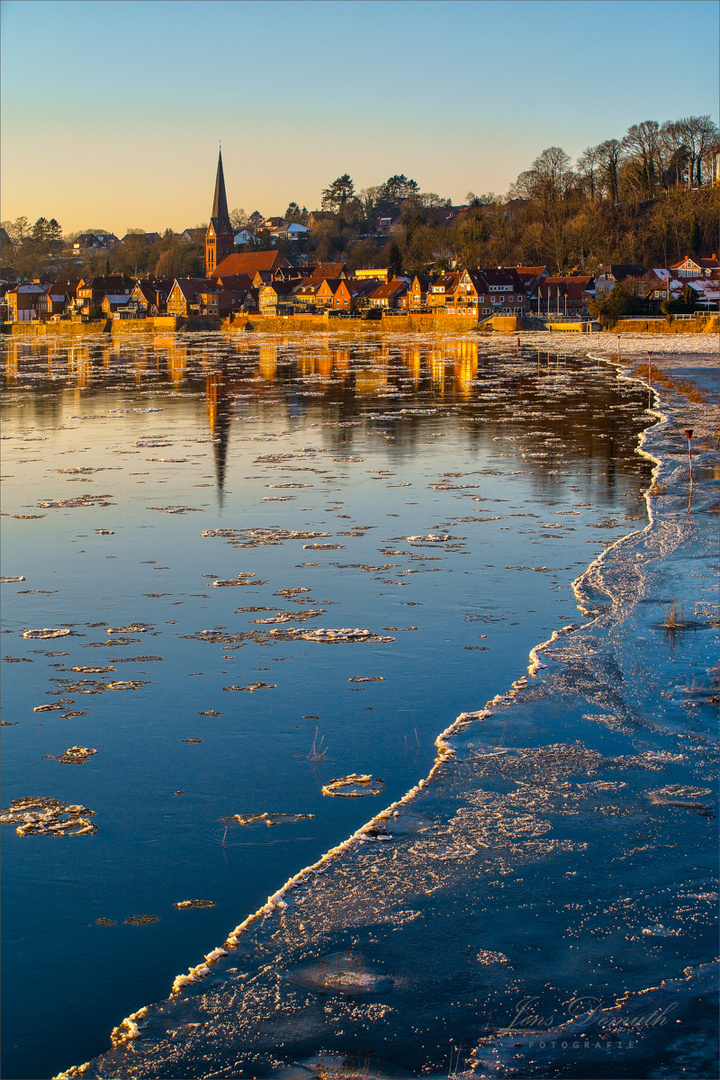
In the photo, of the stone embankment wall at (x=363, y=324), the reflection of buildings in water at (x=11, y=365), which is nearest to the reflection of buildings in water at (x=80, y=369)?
the reflection of buildings in water at (x=11, y=365)

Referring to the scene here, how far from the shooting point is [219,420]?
78.8 ft

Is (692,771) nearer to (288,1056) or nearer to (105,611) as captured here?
(288,1056)

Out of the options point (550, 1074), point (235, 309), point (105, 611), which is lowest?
point (550, 1074)

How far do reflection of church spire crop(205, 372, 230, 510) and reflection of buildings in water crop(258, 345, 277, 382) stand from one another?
168cm

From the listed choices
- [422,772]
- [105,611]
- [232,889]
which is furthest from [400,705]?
[105,611]

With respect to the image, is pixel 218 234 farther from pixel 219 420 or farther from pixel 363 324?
pixel 219 420

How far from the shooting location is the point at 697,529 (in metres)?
11.5

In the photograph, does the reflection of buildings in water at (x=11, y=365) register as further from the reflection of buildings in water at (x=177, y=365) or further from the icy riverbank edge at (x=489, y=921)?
the icy riverbank edge at (x=489, y=921)

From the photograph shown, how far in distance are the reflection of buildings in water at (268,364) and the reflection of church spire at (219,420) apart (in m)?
1.68

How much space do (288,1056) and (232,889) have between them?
1.20 meters

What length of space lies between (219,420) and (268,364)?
75.0 feet

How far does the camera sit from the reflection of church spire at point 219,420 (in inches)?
653

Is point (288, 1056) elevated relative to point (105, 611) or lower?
lower

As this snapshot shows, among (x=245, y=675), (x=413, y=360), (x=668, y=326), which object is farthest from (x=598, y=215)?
(x=245, y=675)
